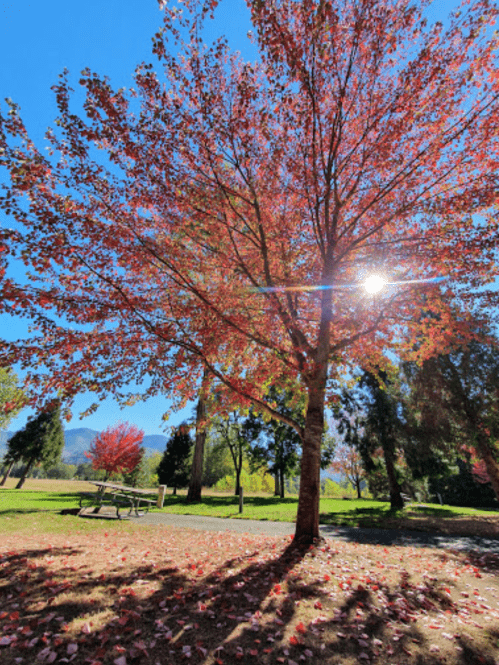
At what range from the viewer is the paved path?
353 inches

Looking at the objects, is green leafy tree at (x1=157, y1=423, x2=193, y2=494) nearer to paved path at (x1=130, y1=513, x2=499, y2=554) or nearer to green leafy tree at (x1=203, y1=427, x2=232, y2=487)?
green leafy tree at (x1=203, y1=427, x2=232, y2=487)

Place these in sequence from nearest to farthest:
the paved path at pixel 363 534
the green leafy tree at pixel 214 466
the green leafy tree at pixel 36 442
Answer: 1. the paved path at pixel 363 534
2. the green leafy tree at pixel 36 442
3. the green leafy tree at pixel 214 466

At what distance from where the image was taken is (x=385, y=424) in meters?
21.9

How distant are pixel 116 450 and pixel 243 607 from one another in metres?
28.1

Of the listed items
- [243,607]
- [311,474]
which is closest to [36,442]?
[311,474]

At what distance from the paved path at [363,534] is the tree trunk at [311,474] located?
288cm

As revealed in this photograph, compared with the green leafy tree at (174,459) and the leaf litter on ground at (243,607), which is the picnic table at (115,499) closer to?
the leaf litter on ground at (243,607)

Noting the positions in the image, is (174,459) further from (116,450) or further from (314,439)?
(314,439)

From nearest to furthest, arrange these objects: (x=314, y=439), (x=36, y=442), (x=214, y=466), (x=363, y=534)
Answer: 1. (x=314, y=439)
2. (x=363, y=534)
3. (x=36, y=442)
4. (x=214, y=466)

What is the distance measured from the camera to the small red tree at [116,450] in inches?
1100

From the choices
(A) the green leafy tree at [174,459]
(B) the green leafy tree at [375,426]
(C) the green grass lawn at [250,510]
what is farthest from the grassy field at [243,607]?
(A) the green leafy tree at [174,459]

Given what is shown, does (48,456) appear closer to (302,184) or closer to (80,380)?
(80,380)

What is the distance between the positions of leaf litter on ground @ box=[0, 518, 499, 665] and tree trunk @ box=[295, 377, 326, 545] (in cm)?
58

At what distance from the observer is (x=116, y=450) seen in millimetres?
28234
